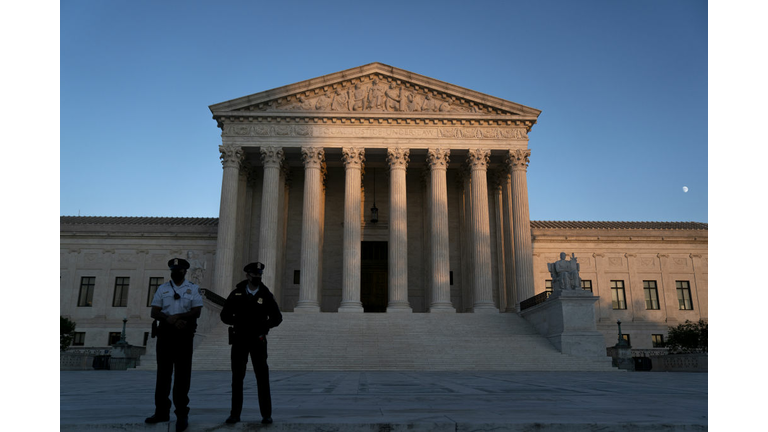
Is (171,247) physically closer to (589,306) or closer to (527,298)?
(527,298)

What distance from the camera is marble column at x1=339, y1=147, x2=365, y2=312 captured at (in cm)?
3192

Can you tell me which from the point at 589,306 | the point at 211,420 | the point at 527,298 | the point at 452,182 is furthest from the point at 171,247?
the point at 211,420

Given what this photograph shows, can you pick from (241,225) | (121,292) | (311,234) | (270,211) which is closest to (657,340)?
(311,234)

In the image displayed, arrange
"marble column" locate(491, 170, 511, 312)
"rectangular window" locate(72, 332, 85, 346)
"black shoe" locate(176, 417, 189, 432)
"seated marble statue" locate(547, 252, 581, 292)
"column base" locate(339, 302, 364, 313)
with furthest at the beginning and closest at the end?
"marble column" locate(491, 170, 511, 312) → "rectangular window" locate(72, 332, 85, 346) → "column base" locate(339, 302, 364, 313) → "seated marble statue" locate(547, 252, 581, 292) → "black shoe" locate(176, 417, 189, 432)

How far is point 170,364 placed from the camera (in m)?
6.36

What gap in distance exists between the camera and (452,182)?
4100 centimetres

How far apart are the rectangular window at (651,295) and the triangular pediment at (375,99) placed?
622 inches

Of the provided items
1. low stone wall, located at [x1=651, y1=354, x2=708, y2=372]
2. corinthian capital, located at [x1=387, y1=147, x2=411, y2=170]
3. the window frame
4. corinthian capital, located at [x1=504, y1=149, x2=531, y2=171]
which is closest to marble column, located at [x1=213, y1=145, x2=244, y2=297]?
corinthian capital, located at [x1=387, y1=147, x2=411, y2=170]

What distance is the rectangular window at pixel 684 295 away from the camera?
3948 centimetres

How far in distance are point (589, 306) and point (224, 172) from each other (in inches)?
881

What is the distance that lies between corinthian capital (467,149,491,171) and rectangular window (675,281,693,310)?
1808 cm

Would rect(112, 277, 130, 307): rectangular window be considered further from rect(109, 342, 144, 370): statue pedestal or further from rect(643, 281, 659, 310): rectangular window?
rect(643, 281, 659, 310): rectangular window

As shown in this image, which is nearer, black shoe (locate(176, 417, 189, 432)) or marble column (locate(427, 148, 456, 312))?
black shoe (locate(176, 417, 189, 432))

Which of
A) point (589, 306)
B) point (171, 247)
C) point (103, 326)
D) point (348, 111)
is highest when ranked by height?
point (348, 111)
